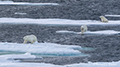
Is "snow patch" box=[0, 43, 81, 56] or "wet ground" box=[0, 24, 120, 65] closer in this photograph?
"wet ground" box=[0, 24, 120, 65]

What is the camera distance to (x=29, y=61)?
364 inches

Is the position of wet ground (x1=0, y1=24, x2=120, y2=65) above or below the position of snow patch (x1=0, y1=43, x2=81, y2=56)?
below

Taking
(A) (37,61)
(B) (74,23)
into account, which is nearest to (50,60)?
(A) (37,61)

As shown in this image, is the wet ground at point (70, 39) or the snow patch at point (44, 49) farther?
the snow patch at point (44, 49)

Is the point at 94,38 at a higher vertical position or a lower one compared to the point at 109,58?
lower

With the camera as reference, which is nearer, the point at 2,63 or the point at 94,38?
the point at 2,63

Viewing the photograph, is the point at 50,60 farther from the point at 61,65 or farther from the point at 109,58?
the point at 109,58

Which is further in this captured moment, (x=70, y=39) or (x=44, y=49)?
(x=70, y=39)

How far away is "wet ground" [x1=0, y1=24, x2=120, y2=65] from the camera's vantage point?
9797mm

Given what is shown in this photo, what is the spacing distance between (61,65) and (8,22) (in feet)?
33.4

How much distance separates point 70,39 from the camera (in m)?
13.2

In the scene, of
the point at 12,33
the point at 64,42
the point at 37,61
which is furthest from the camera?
the point at 12,33

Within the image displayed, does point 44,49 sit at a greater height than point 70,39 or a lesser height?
greater

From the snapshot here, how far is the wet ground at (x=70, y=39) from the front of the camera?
386 inches
